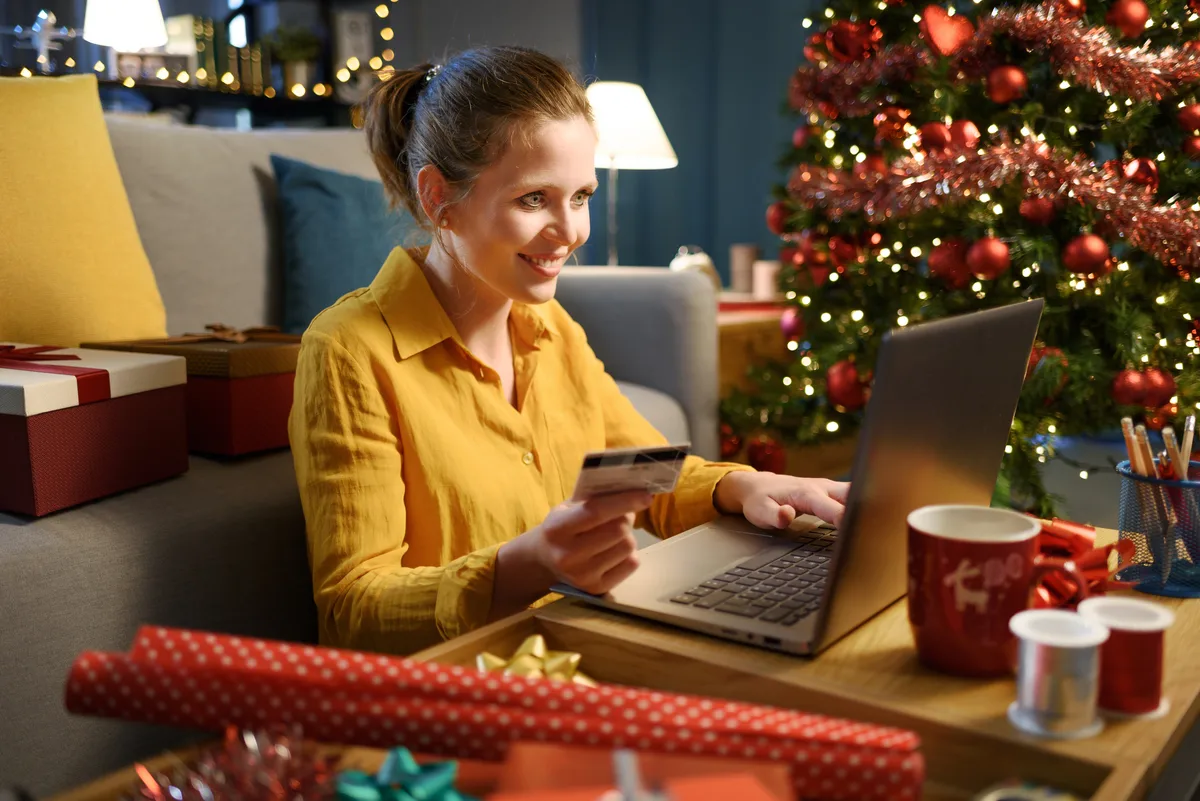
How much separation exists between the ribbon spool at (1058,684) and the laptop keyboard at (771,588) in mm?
160

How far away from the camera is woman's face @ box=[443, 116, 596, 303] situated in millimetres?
1066

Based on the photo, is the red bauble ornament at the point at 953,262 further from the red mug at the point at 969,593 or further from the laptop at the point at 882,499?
the red mug at the point at 969,593

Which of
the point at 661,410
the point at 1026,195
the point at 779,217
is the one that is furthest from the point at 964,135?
the point at 661,410

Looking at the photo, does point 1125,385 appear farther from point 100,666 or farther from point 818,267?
point 100,666

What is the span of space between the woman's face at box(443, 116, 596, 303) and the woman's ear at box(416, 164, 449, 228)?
0.04 m

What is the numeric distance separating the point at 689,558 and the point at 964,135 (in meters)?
1.45

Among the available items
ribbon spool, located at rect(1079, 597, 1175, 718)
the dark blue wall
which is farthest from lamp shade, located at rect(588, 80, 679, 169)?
ribbon spool, located at rect(1079, 597, 1175, 718)

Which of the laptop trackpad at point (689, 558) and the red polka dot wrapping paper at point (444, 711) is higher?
the red polka dot wrapping paper at point (444, 711)

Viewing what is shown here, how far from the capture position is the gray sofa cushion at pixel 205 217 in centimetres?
175

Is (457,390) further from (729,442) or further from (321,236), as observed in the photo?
(729,442)

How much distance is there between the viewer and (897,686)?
625mm

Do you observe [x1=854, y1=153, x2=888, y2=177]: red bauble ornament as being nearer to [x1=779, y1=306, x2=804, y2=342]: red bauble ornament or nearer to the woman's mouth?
[x1=779, y1=306, x2=804, y2=342]: red bauble ornament

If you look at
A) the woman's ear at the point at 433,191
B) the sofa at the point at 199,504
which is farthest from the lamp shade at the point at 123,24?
the woman's ear at the point at 433,191

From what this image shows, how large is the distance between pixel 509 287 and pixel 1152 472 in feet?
2.00
